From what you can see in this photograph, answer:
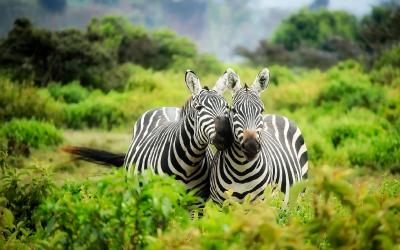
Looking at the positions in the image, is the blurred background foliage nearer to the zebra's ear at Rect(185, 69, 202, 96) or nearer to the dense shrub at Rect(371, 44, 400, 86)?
the dense shrub at Rect(371, 44, 400, 86)

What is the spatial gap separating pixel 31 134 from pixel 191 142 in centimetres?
654

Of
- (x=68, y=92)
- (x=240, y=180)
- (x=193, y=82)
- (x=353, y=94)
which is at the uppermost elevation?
(x=353, y=94)

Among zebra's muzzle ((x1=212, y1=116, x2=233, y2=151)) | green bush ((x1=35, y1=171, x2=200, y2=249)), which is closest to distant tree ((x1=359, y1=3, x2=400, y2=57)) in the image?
zebra's muzzle ((x1=212, y1=116, x2=233, y2=151))

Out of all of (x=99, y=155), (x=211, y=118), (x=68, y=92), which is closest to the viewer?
(x=211, y=118)

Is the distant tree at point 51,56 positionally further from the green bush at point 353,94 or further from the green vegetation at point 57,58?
the green bush at point 353,94

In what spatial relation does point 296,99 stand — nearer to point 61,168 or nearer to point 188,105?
point 61,168

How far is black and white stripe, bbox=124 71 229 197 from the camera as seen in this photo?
4918 millimetres

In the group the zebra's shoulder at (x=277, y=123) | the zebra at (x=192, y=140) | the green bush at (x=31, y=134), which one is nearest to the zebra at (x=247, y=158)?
the zebra at (x=192, y=140)

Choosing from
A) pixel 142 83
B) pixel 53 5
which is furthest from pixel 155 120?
pixel 53 5

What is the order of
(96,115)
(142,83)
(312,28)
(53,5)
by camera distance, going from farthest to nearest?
1. (53,5)
2. (312,28)
3. (142,83)
4. (96,115)

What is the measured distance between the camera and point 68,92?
53.9 feet

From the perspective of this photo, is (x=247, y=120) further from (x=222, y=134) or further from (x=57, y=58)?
(x=57, y=58)

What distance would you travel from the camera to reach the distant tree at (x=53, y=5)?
75938 millimetres

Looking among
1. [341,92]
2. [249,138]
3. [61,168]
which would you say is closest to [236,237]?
[249,138]
